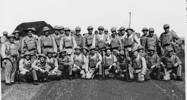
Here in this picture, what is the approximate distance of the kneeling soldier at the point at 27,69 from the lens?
1112cm

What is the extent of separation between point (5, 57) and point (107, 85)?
3512 millimetres

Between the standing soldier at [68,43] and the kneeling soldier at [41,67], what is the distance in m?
0.86

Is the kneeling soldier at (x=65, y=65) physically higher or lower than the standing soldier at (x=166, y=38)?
lower

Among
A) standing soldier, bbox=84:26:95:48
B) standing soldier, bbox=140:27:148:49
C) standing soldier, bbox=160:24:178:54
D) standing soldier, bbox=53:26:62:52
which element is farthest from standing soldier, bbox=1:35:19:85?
standing soldier, bbox=160:24:178:54

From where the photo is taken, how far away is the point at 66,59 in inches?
446

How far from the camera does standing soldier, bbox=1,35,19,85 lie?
37.2 feet

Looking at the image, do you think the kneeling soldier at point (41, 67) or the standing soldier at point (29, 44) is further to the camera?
the standing soldier at point (29, 44)

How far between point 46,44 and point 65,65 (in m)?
1.04

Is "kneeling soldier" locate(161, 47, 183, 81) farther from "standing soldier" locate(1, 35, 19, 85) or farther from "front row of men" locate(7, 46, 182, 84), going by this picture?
"standing soldier" locate(1, 35, 19, 85)

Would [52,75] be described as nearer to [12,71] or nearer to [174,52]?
[12,71]

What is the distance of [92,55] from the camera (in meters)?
11.5

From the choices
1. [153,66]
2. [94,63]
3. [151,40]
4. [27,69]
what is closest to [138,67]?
[153,66]

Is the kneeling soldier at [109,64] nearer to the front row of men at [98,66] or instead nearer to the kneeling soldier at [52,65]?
the front row of men at [98,66]

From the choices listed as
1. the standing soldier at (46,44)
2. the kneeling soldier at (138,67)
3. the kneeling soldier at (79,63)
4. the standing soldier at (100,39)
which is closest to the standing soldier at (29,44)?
the standing soldier at (46,44)
